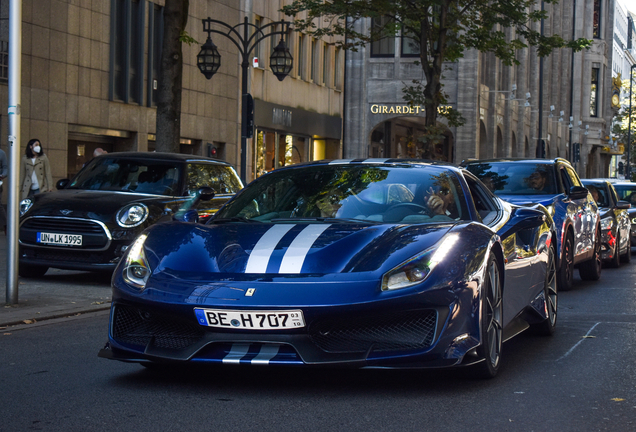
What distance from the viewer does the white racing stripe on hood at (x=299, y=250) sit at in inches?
206

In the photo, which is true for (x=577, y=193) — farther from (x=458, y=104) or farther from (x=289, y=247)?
(x=458, y=104)

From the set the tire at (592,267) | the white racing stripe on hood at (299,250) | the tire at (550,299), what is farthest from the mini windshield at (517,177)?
the white racing stripe on hood at (299,250)

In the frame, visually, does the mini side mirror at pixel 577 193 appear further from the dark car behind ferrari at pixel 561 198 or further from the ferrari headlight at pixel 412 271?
the ferrari headlight at pixel 412 271

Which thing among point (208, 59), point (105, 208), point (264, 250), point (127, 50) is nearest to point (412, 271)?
point (264, 250)

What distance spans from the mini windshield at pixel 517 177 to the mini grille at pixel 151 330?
801 centimetres

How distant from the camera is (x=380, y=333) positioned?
201 inches

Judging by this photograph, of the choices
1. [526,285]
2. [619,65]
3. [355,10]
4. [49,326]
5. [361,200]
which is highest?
[619,65]

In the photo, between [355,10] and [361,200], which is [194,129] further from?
[361,200]

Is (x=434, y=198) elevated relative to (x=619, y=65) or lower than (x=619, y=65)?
lower

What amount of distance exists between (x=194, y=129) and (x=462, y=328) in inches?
1025

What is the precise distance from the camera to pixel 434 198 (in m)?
6.34

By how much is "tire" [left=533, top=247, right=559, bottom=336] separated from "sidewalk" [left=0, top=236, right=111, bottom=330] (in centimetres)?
405

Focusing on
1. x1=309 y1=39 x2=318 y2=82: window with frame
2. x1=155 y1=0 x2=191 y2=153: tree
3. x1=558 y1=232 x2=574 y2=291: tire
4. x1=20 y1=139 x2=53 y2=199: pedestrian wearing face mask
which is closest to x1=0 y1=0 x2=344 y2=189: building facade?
x1=309 y1=39 x2=318 y2=82: window with frame

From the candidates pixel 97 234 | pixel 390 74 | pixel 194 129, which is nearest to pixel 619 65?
pixel 390 74
